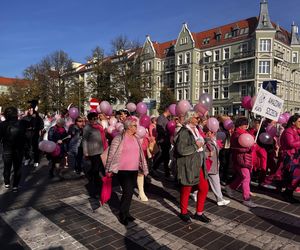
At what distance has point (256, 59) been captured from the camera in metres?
47.8

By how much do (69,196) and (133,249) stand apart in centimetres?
295

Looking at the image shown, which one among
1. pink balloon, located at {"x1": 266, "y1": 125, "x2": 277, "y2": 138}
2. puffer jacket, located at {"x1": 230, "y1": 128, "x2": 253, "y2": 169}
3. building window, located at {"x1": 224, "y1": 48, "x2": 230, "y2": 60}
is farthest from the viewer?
building window, located at {"x1": 224, "y1": 48, "x2": 230, "y2": 60}

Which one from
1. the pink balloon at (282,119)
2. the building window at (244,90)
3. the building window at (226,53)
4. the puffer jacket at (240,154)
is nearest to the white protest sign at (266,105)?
the puffer jacket at (240,154)

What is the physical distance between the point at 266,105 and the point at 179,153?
3.50 metres

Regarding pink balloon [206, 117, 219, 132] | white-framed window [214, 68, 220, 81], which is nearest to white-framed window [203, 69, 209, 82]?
white-framed window [214, 68, 220, 81]

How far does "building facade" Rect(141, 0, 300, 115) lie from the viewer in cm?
4819

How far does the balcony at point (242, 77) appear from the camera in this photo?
48.7 meters

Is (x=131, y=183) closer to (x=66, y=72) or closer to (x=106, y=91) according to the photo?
(x=106, y=91)

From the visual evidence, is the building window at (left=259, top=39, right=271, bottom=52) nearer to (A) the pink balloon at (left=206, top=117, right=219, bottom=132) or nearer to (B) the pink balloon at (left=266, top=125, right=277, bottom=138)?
(B) the pink balloon at (left=266, top=125, right=277, bottom=138)

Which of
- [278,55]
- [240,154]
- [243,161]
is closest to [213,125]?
[240,154]

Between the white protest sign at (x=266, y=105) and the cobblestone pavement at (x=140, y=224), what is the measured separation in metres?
1.91

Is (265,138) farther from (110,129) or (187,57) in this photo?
(187,57)

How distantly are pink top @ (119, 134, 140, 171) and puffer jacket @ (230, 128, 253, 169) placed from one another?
2216 mm

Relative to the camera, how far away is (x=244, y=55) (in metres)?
49.9
